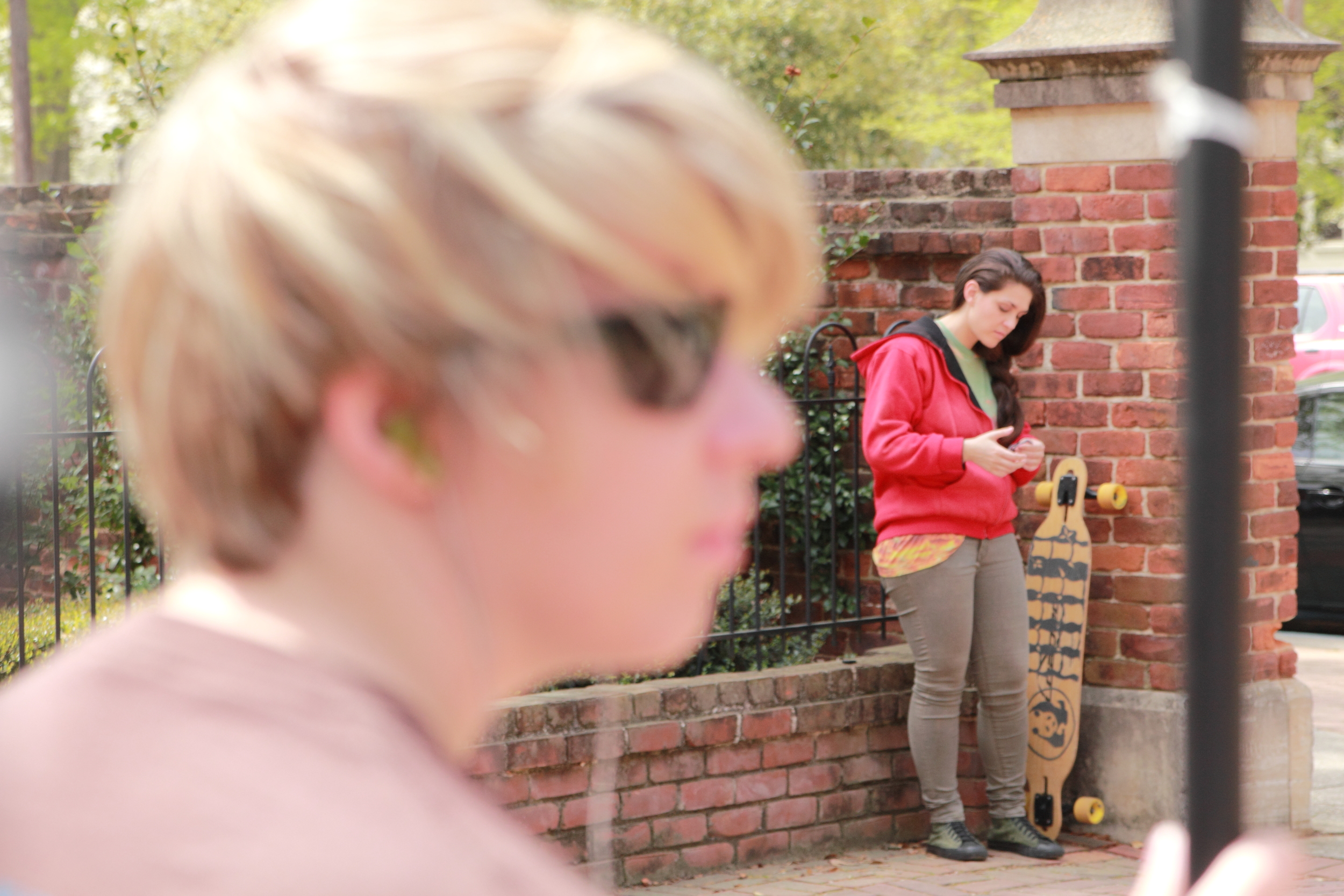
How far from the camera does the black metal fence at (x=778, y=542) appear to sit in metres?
5.34

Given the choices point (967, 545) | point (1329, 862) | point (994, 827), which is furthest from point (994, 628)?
point (1329, 862)

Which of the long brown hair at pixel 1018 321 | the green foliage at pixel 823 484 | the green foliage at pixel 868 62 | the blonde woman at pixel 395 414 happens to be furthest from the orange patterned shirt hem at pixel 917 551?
the green foliage at pixel 868 62

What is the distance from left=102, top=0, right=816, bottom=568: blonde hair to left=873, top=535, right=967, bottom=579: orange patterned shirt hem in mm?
4259

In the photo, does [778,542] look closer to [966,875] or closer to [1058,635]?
[1058,635]

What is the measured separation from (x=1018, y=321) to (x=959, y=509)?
0.59 m

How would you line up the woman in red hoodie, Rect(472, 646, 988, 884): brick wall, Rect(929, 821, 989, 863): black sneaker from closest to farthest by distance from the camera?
Rect(472, 646, 988, 884): brick wall < the woman in red hoodie < Rect(929, 821, 989, 863): black sneaker

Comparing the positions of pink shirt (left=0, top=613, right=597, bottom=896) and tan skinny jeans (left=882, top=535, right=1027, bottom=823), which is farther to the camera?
tan skinny jeans (left=882, top=535, right=1027, bottom=823)

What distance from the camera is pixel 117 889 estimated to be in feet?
1.87

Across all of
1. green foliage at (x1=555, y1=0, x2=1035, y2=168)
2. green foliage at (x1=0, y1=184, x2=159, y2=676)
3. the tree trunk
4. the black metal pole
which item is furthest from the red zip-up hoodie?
green foliage at (x1=555, y1=0, x2=1035, y2=168)

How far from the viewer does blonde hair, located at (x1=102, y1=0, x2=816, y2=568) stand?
2.02ft

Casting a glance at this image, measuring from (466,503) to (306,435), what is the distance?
67 mm

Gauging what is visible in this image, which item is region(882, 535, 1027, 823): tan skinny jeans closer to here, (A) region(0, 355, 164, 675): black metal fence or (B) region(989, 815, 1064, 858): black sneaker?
(B) region(989, 815, 1064, 858): black sneaker

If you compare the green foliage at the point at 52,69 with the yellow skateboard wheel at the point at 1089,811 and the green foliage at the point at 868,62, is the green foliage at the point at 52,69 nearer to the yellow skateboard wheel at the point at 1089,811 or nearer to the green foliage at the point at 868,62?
the green foliage at the point at 868,62

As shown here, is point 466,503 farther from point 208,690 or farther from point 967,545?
point 967,545
